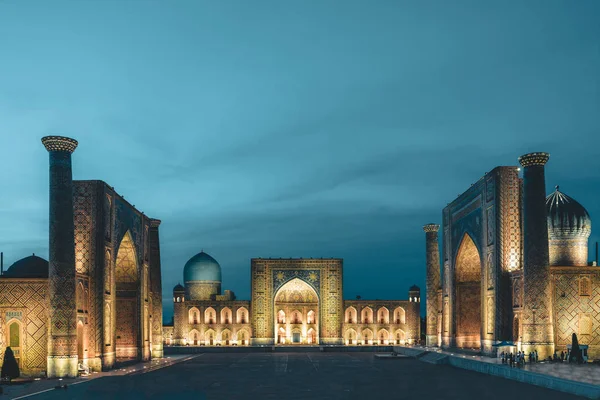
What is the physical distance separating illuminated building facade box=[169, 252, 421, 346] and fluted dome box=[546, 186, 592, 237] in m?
24.7

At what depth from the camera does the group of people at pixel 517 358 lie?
2616 cm

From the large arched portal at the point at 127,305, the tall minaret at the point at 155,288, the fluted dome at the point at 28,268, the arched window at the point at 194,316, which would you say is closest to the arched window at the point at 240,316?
the arched window at the point at 194,316

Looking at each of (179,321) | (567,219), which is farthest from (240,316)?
(567,219)

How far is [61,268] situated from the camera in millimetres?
23844

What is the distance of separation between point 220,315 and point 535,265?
107 feet

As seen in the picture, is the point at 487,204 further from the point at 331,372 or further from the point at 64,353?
the point at 64,353

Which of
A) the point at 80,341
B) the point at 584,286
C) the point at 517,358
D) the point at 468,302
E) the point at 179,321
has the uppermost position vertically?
the point at 584,286

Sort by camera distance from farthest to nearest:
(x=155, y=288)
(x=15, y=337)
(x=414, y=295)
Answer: (x=414, y=295) < (x=155, y=288) < (x=15, y=337)

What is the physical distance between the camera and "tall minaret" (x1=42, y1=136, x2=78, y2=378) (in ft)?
77.3

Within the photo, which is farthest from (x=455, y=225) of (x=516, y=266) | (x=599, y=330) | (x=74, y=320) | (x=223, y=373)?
(x=74, y=320)

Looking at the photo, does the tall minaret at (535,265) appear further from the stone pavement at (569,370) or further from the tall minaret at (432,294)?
the tall minaret at (432,294)

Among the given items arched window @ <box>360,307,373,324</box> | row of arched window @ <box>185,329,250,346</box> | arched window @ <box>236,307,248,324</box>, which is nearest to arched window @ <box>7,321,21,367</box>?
row of arched window @ <box>185,329,250,346</box>

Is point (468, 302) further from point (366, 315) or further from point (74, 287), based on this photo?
point (74, 287)

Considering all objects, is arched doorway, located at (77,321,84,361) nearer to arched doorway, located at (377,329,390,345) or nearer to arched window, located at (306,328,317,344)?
arched window, located at (306,328,317,344)
